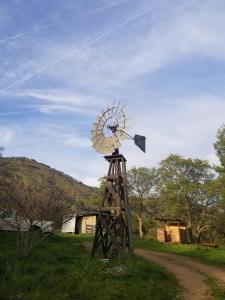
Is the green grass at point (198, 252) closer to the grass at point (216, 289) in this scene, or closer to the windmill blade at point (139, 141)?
the grass at point (216, 289)

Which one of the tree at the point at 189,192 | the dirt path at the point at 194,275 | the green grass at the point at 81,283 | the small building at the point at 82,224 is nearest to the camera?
the green grass at the point at 81,283

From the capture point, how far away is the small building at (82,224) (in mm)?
56906

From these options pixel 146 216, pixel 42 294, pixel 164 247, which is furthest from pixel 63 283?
pixel 146 216

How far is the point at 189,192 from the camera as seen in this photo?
5284 cm

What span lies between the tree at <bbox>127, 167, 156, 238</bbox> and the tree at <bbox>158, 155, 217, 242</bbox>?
13.6ft

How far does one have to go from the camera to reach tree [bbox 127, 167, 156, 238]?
60.7m

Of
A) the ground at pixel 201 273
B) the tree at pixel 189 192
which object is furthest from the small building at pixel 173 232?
the ground at pixel 201 273

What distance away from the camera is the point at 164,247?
3712cm

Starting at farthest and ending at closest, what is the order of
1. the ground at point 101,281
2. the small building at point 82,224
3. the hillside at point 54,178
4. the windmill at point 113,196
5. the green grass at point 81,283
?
1. the hillside at point 54,178
2. the small building at point 82,224
3. the windmill at point 113,196
4. the ground at point 101,281
5. the green grass at point 81,283

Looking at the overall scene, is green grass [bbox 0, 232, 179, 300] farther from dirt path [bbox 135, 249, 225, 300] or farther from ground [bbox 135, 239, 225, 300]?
ground [bbox 135, 239, 225, 300]

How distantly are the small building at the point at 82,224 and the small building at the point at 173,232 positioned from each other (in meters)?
12.1

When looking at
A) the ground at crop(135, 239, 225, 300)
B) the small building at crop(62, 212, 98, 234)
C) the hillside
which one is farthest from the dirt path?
the hillside

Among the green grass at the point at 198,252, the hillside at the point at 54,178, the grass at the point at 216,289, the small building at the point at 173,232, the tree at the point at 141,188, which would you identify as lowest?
the grass at the point at 216,289

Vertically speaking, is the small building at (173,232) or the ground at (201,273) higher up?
the small building at (173,232)
